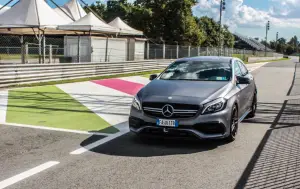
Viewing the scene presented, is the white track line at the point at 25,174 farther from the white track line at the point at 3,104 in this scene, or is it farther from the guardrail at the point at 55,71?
the guardrail at the point at 55,71

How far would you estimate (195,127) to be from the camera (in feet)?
19.8

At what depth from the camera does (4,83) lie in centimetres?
1385

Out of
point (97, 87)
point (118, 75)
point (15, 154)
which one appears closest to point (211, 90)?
point (15, 154)

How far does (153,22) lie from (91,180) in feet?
150

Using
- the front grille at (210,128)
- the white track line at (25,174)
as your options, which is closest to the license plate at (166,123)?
the front grille at (210,128)

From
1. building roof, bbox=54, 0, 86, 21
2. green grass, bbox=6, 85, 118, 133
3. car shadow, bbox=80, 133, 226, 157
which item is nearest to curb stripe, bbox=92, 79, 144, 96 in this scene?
green grass, bbox=6, 85, 118, 133

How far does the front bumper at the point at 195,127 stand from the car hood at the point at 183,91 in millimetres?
303

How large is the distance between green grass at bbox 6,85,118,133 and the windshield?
5.38ft

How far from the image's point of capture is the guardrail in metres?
14.1

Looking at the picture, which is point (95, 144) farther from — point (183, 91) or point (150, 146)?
point (183, 91)

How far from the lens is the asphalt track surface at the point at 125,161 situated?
4531mm

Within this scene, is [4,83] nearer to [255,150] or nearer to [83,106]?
[83,106]

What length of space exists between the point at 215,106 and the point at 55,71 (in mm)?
12107

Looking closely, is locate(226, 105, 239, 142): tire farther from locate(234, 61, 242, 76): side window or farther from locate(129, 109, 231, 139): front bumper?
locate(234, 61, 242, 76): side window
